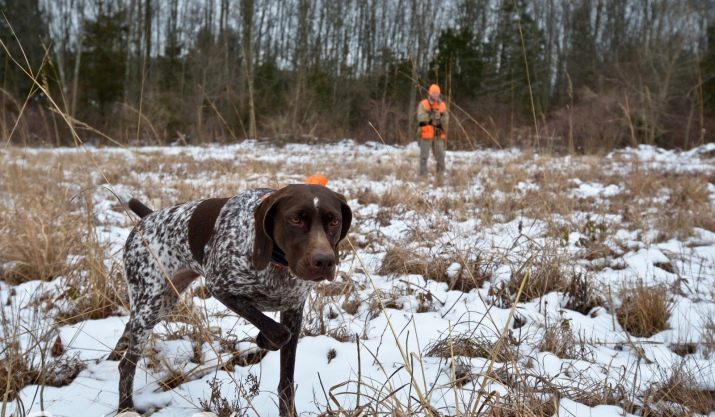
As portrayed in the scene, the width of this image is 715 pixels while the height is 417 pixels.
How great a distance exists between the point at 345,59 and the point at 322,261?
26.9m

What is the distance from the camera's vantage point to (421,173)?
921 centimetres

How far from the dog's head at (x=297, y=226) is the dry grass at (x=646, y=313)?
1991mm

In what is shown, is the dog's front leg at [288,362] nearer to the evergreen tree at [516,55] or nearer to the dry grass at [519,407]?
the dry grass at [519,407]

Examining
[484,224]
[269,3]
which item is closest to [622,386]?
[484,224]

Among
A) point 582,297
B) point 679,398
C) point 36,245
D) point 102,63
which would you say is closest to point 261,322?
point 679,398

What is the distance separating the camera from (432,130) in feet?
31.0

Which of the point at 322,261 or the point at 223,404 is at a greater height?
the point at 322,261

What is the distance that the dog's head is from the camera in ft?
6.04

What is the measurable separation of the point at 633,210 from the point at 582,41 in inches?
1155

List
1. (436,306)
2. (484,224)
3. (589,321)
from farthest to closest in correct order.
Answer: (484,224)
(436,306)
(589,321)

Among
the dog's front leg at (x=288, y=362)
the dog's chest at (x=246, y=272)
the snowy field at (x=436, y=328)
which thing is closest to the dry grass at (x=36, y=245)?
the snowy field at (x=436, y=328)

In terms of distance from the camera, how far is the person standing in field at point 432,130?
9.23m

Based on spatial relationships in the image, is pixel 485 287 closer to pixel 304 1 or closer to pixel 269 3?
pixel 304 1

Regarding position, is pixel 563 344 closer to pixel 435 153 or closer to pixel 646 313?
pixel 646 313
